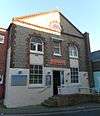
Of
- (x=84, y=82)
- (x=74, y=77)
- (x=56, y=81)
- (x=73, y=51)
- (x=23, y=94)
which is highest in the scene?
(x=73, y=51)

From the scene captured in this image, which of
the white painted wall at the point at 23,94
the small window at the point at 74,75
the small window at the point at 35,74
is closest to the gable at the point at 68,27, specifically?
the small window at the point at 74,75

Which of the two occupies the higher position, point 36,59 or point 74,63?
point 36,59

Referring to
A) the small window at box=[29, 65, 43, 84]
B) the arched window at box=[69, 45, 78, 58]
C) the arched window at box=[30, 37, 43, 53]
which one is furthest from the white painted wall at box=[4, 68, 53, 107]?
the arched window at box=[69, 45, 78, 58]

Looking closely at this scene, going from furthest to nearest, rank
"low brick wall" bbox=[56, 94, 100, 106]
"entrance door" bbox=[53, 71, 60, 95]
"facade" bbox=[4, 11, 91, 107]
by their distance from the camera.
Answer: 1. "entrance door" bbox=[53, 71, 60, 95]
2. "facade" bbox=[4, 11, 91, 107]
3. "low brick wall" bbox=[56, 94, 100, 106]

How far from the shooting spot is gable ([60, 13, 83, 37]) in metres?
21.6

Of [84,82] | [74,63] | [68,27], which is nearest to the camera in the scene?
[74,63]

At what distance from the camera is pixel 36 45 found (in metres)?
18.8

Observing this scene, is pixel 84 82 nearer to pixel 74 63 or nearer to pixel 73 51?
pixel 74 63

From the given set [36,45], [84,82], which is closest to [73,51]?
[84,82]

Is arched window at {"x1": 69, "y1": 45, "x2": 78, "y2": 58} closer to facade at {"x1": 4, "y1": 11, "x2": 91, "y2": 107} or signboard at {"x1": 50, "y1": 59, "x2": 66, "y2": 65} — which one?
facade at {"x1": 4, "y1": 11, "x2": 91, "y2": 107}

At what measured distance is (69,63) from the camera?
20.7 metres

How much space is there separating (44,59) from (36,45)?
1.69 metres

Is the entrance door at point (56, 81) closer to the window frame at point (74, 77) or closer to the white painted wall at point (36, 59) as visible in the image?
the window frame at point (74, 77)

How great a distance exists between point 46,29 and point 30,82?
20.2ft
